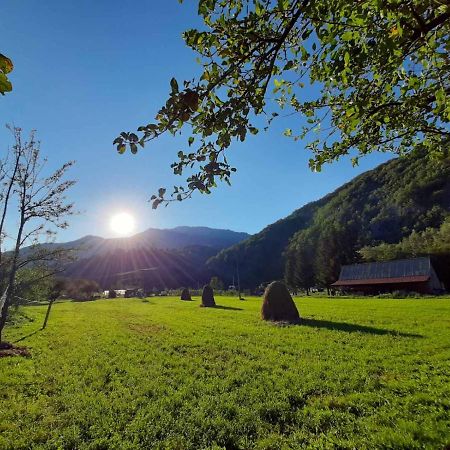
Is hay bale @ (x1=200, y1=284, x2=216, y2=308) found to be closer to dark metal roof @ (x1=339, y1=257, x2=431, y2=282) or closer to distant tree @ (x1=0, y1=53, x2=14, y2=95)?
dark metal roof @ (x1=339, y1=257, x2=431, y2=282)

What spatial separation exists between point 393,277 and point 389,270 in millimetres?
2028

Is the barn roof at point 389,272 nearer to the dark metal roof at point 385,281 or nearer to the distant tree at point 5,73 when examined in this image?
the dark metal roof at point 385,281

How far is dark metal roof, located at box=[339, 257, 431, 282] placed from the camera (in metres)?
59.2

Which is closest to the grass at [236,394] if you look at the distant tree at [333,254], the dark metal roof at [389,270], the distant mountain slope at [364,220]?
the dark metal roof at [389,270]

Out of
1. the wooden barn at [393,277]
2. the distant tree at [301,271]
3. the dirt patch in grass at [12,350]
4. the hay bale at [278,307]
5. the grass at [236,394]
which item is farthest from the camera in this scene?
the distant tree at [301,271]

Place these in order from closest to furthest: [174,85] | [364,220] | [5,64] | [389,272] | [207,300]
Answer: [5,64]
[174,85]
[207,300]
[389,272]
[364,220]

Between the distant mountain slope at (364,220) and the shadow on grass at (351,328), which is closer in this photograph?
the shadow on grass at (351,328)

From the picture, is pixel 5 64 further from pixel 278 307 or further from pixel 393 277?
pixel 393 277

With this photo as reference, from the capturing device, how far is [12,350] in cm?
1731

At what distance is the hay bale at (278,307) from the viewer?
2648 centimetres

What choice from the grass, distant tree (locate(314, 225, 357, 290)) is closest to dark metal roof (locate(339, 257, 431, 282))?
distant tree (locate(314, 225, 357, 290))

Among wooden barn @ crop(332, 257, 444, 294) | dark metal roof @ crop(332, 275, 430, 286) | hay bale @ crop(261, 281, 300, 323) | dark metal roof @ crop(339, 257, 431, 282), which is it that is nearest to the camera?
hay bale @ crop(261, 281, 300, 323)

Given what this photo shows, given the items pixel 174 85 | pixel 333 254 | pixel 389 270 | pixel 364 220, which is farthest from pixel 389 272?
pixel 364 220

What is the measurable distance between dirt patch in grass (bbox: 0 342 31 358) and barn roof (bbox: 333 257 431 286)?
58.3m
